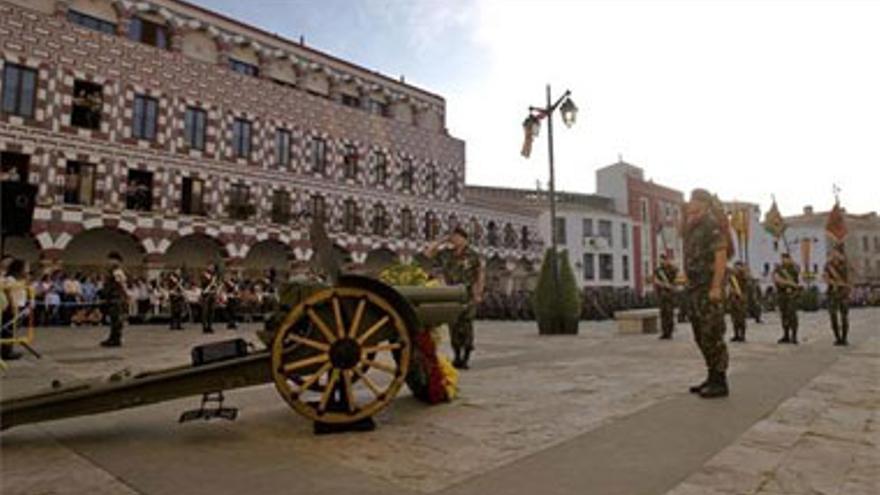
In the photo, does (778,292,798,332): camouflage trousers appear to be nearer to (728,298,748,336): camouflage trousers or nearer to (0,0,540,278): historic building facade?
(728,298,748,336): camouflage trousers

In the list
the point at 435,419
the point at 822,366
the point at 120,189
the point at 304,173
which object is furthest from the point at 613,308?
the point at 435,419

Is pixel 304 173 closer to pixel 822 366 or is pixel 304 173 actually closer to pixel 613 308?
pixel 613 308

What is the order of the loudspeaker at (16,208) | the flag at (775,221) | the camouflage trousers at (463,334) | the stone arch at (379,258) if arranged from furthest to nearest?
the flag at (775,221) → the stone arch at (379,258) → the camouflage trousers at (463,334) → the loudspeaker at (16,208)

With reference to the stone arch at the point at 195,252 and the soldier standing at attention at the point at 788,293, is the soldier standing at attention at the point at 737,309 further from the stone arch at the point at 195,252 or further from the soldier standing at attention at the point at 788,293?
the stone arch at the point at 195,252

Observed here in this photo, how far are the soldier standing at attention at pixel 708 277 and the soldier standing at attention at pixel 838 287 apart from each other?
642cm

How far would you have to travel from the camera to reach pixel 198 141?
25.7m

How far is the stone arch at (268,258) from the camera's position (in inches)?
1119

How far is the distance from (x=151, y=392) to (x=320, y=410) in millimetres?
1150

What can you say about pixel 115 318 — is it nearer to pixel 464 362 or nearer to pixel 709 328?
pixel 464 362

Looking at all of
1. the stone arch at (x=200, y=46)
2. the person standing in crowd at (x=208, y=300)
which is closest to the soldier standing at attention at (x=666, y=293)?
the person standing in crowd at (x=208, y=300)

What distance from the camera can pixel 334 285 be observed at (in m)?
4.63

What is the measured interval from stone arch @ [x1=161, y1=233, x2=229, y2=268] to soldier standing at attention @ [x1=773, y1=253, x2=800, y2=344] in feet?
67.5

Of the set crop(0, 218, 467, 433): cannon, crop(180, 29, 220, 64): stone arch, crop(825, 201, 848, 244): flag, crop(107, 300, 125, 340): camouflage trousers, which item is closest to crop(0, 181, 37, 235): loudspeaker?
crop(0, 218, 467, 433): cannon

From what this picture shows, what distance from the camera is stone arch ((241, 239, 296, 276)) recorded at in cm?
2842
